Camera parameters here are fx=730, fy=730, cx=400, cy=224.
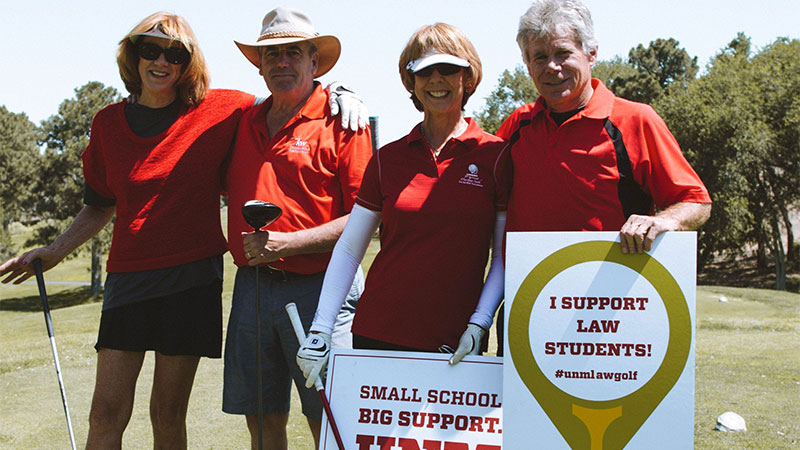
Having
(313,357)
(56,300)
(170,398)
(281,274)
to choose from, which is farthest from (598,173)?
(56,300)

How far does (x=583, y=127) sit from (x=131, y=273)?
2.20 m

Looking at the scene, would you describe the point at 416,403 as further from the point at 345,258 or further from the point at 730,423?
the point at 730,423

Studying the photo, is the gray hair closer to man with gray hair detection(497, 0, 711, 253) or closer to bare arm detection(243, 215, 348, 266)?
man with gray hair detection(497, 0, 711, 253)

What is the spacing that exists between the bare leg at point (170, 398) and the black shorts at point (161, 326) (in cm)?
7

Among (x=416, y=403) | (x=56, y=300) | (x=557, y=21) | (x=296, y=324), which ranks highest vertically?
(x=557, y=21)

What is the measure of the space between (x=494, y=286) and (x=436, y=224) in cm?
32

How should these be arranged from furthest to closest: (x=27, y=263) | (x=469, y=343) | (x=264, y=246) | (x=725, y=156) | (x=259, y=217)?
(x=725, y=156), (x=27, y=263), (x=264, y=246), (x=259, y=217), (x=469, y=343)

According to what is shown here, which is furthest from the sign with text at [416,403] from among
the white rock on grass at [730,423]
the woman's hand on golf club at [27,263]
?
the white rock on grass at [730,423]

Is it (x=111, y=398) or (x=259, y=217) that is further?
(x=111, y=398)

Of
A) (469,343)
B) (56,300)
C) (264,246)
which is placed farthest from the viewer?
(56,300)

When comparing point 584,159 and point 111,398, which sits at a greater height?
point 584,159

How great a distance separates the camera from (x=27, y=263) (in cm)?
369

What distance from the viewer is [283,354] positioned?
3482 mm

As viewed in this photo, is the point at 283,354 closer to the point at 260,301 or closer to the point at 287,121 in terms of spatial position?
the point at 260,301
